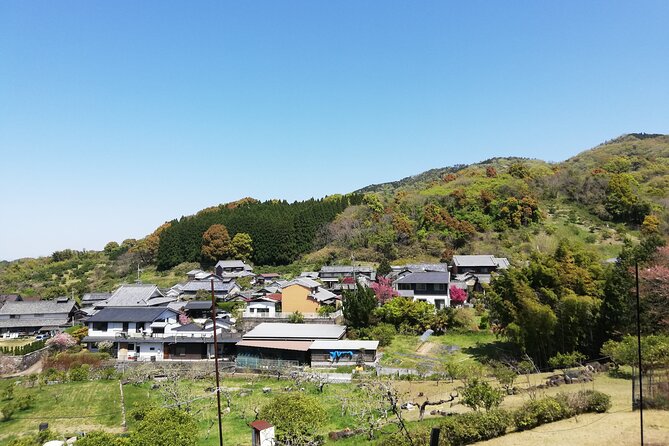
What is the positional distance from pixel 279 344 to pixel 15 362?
737 inches

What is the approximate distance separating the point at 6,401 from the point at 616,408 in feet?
90.9

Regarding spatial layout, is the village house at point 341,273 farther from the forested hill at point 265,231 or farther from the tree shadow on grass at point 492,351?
the tree shadow on grass at point 492,351

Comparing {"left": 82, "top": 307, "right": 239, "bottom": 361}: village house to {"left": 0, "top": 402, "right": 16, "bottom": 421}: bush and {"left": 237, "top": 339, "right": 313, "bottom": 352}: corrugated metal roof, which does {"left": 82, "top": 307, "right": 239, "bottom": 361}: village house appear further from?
{"left": 0, "top": 402, "right": 16, "bottom": 421}: bush

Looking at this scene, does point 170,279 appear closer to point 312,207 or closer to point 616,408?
point 312,207

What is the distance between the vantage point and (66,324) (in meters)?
44.0

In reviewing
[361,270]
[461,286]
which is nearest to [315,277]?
[361,270]

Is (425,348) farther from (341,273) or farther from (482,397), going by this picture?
(341,273)

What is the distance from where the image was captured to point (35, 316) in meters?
44.8

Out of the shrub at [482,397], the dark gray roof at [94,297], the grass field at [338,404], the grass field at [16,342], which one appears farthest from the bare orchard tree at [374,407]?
the dark gray roof at [94,297]

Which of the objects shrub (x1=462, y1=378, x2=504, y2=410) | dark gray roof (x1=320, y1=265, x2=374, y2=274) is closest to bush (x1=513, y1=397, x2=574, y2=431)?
shrub (x1=462, y1=378, x2=504, y2=410)

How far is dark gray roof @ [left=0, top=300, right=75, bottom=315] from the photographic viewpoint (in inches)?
1754

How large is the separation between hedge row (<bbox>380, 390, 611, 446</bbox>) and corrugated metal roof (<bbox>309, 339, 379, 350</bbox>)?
13567mm

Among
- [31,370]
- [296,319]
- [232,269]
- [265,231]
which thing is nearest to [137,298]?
[31,370]

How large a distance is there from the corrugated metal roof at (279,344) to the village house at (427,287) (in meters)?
11.7
